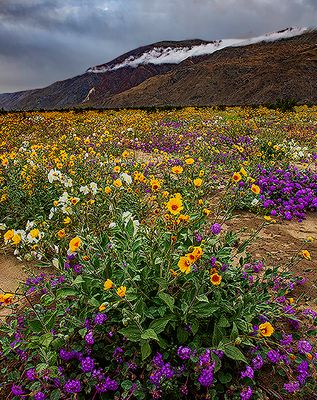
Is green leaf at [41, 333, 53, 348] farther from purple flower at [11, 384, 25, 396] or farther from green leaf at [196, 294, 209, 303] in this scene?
green leaf at [196, 294, 209, 303]

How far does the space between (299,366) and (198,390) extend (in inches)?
29.3

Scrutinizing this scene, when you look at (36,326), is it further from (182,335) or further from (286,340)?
(286,340)

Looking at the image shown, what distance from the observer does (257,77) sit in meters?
132

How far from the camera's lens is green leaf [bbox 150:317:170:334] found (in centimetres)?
233

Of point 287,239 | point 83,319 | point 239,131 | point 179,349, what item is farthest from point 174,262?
point 239,131

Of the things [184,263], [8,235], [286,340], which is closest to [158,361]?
[184,263]

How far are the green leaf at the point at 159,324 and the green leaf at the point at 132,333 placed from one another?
0.10 m

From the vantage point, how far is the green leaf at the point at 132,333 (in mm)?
2273

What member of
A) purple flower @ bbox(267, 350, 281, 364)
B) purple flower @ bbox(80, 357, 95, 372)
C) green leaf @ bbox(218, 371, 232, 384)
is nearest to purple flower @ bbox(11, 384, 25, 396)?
purple flower @ bbox(80, 357, 95, 372)

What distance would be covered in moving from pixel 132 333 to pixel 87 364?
0.39 m

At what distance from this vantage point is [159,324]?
237 cm

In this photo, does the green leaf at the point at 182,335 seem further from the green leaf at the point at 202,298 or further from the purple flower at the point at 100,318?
the purple flower at the point at 100,318

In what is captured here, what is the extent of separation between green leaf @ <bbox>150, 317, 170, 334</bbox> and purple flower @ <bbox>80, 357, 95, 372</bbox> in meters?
0.47

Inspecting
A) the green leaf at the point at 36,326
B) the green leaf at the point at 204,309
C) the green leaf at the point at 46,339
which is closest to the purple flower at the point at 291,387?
the green leaf at the point at 204,309
